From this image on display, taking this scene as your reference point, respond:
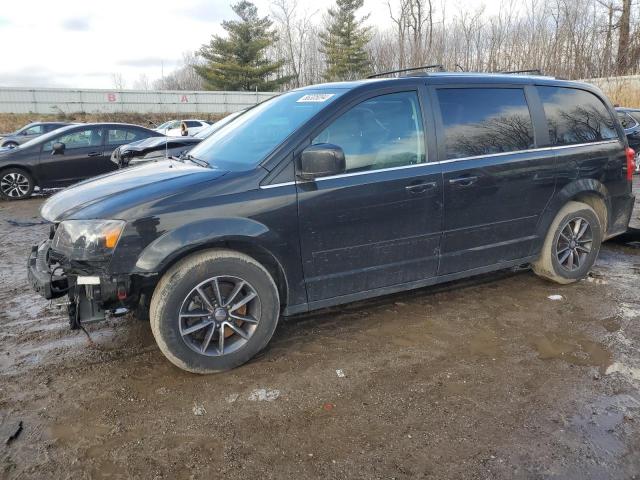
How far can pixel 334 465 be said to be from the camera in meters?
2.38

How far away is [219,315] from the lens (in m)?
3.17

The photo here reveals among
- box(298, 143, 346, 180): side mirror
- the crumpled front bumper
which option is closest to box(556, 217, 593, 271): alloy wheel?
box(298, 143, 346, 180): side mirror

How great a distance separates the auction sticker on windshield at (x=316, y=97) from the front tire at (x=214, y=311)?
1324 millimetres

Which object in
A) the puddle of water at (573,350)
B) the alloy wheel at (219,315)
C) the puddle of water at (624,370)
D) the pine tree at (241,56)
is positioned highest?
the pine tree at (241,56)

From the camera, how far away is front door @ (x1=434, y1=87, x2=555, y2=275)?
3803 mm

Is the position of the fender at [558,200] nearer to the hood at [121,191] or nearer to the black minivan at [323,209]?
the black minivan at [323,209]

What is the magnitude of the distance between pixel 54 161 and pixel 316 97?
8.16 m

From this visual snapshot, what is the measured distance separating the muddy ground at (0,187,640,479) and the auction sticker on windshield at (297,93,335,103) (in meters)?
1.75

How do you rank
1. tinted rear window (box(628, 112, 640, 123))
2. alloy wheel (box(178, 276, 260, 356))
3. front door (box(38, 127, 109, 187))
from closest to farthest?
1. alloy wheel (box(178, 276, 260, 356))
2. front door (box(38, 127, 109, 187))
3. tinted rear window (box(628, 112, 640, 123))

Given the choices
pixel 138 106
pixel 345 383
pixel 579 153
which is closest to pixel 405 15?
pixel 138 106

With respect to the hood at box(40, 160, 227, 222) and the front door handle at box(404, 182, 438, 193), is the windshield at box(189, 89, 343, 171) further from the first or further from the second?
the front door handle at box(404, 182, 438, 193)

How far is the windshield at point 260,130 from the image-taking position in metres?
3.41

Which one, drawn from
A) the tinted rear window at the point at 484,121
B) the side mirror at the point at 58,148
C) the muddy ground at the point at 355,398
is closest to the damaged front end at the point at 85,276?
the muddy ground at the point at 355,398

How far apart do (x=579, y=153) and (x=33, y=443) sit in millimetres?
4686
